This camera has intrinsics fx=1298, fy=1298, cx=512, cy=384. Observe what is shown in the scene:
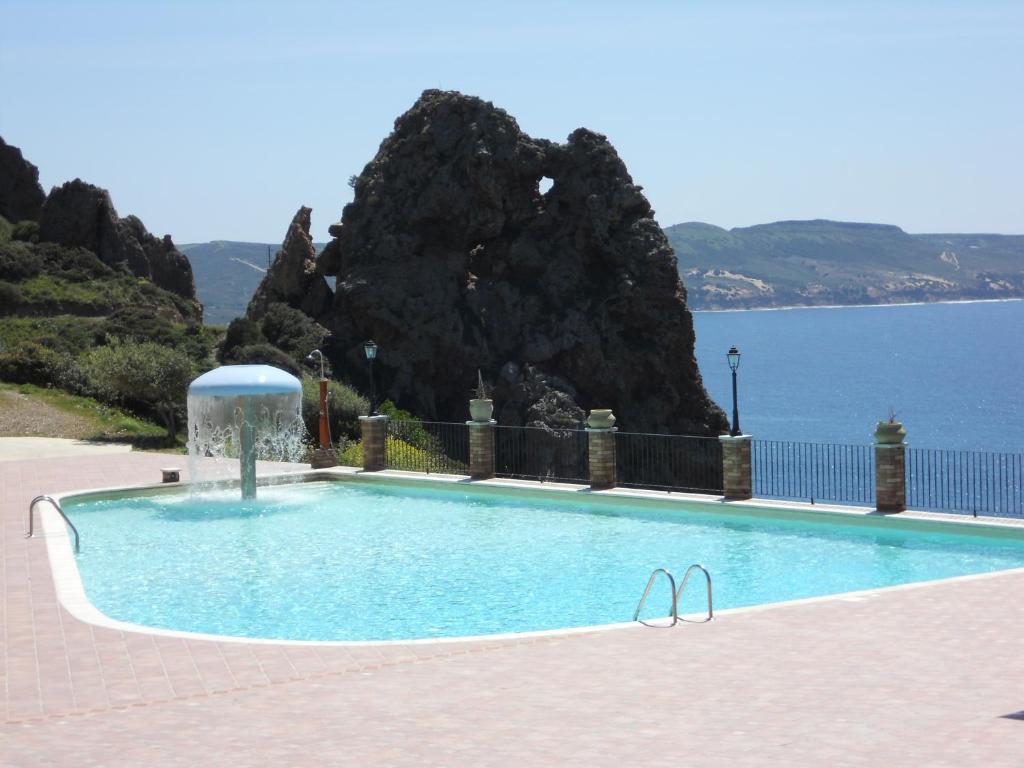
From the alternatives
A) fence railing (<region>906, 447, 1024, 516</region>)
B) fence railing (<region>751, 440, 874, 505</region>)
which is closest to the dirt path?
fence railing (<region>751, 440, 874, 505</region>)

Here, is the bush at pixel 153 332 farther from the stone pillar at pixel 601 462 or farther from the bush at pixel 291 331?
the stone pillar at pixel 601 462

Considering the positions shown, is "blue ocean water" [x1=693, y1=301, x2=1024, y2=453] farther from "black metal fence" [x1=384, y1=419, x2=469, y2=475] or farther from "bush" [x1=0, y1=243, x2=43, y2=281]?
"black metal fence" [x1=384, y1=419, x2=469, y2=475]

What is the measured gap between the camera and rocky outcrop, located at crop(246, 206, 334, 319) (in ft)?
181

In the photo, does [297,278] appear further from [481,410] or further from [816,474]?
[481,410]

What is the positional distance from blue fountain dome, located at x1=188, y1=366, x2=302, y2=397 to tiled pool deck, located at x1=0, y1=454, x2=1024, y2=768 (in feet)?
33.4

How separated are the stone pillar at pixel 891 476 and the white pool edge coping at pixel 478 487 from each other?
0.35m

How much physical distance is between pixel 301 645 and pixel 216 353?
42.5 metres

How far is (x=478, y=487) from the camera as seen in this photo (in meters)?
26.5

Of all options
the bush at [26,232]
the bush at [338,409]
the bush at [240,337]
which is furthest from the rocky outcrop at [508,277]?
the bush at [26,232]

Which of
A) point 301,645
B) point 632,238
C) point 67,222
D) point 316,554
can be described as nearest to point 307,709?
point 301,645

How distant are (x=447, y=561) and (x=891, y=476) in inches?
288

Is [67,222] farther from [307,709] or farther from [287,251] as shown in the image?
[307,709]

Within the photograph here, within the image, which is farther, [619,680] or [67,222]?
[67,222]

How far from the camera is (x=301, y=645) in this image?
40.7 feet
